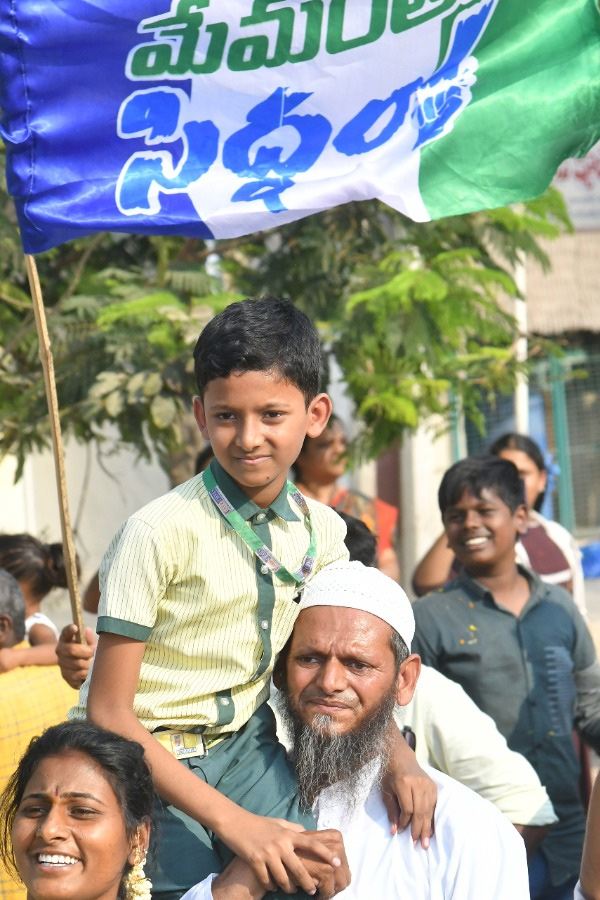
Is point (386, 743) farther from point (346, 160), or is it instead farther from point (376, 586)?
point (346, 160)

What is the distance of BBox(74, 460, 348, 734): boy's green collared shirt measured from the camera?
2.90 metres

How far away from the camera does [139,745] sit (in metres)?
2.87

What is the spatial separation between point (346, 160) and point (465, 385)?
2.97 metres

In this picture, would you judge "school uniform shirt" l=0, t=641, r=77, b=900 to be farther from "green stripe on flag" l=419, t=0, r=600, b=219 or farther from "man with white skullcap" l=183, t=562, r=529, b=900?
"green stripe on flag" l=419, t=0, r=600, b=219

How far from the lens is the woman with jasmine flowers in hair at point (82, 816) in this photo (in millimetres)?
2760

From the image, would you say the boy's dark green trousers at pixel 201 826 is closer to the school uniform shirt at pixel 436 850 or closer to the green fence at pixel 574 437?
the school uniform shirt at pixel 436 850

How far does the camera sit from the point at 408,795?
321 cm

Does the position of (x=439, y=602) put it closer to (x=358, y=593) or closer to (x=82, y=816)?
(x=358, y=593)

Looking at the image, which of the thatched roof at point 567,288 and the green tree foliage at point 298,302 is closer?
the green tree foliage at point 298,302

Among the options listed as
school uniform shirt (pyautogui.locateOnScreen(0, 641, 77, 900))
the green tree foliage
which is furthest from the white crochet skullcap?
the green tree foliage

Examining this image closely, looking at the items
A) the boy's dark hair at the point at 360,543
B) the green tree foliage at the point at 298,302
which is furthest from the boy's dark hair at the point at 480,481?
the green tree foliage at the point at 298,302

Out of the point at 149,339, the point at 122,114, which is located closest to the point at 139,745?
the point at 122,114

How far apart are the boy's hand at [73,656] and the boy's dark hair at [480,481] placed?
6.95 ft

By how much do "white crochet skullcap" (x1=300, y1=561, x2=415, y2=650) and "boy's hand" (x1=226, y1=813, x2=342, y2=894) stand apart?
595mm
